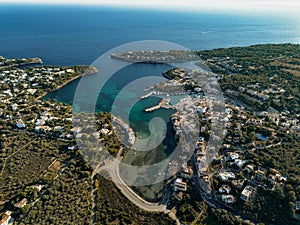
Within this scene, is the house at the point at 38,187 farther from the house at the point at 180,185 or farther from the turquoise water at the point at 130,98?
the house at the point at 180,185

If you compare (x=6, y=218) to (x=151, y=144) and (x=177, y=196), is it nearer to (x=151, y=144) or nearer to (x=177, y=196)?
(x=177, y=196)

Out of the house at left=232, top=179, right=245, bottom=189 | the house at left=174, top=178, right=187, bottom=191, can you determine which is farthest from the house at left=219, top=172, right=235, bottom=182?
the house at left=174, top=178, right=187, bottom=191

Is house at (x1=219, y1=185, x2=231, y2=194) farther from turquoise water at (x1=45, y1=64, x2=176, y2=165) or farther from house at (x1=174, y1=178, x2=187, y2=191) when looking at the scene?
turquoise water at (x1=45, y1=64, x2=176, y2=165)

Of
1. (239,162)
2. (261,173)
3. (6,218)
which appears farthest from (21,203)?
(261,173)

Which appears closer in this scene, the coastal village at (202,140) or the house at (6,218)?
the house at (6,218)

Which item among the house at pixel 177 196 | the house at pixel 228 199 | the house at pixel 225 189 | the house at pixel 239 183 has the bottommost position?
the house at pixel 177 196

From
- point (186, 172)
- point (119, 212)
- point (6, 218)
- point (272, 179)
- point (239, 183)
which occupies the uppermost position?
point (272, 179)

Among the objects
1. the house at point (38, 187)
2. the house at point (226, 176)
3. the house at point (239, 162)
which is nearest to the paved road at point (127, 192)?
the house at point (38, 187)

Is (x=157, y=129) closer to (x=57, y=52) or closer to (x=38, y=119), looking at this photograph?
(x=38, y=119)
